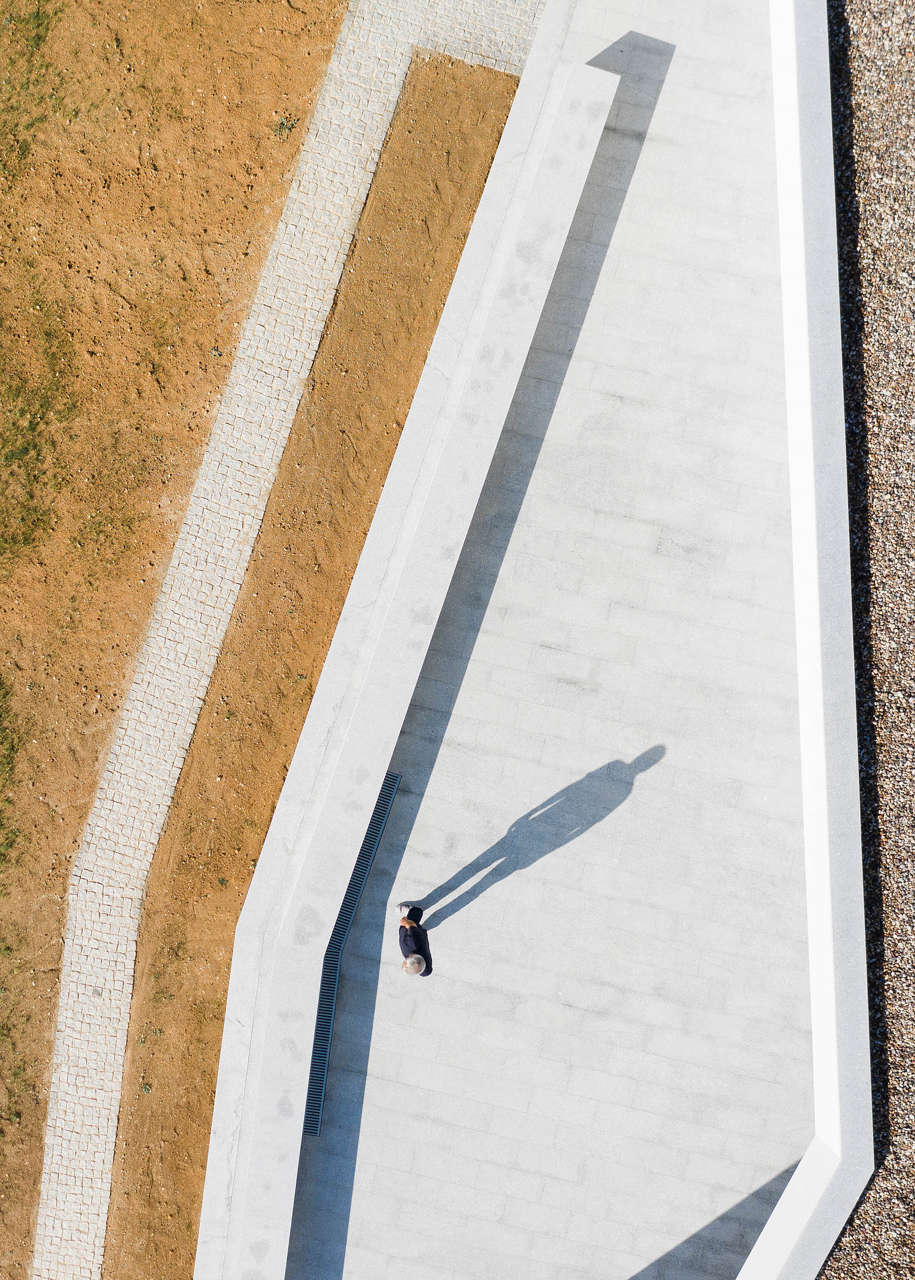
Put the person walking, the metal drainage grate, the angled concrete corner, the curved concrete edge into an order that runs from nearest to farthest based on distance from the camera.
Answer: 1. the curved concrete edge
2. the person walking
3. the metal drainage grate
4. the angled concrete corner

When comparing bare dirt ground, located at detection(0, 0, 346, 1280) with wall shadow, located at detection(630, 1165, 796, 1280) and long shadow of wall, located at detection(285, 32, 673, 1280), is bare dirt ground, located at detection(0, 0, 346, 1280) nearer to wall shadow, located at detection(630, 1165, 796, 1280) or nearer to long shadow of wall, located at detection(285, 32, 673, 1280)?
long shadow of wall, located at detection(285, 32, 673, 1280)

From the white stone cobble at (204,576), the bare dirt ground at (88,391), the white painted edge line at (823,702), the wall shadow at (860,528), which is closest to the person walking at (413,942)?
the white painted edge line at (823,702)

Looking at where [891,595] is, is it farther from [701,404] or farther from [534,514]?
[534,514]

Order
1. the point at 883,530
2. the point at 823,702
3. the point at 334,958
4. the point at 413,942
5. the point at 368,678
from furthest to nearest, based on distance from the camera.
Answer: the point at 334,958, the point at 413,942, the point at 368,678, the point at 883,530, the point at 823,702

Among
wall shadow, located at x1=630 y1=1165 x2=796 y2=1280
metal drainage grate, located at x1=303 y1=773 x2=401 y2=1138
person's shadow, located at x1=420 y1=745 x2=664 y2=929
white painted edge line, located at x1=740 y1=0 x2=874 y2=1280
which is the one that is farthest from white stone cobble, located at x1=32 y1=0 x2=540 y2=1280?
wall shadow, located at x1=630 y1=1165 x2=796 y2=1280

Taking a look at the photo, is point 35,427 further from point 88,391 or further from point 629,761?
point 629,761

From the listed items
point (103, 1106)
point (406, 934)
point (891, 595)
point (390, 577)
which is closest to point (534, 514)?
point (390, 577)

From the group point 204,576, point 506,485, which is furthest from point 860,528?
point 204,576
